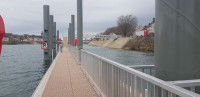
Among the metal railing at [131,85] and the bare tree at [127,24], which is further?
the bare tree at [127,24]

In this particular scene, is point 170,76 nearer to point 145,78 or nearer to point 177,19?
point 145,78

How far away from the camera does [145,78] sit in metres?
2.45

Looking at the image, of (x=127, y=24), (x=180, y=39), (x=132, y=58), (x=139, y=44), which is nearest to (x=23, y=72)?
(x=180, y=39)

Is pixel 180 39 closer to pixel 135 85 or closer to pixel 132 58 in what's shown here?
pixel 135 85

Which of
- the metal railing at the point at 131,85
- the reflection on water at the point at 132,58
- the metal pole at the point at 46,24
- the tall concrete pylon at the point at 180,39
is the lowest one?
the reflection on water at the point at 132,58

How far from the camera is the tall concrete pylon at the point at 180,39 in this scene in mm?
2375

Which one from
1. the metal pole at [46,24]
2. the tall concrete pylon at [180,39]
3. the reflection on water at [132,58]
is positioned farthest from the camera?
the reflection on water at [132,58]

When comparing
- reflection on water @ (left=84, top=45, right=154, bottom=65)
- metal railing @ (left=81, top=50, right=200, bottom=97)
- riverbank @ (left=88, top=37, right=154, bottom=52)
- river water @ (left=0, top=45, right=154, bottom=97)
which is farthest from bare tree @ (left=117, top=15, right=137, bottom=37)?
metal railing @ (left=81, top=50, right=200, bottom=97)

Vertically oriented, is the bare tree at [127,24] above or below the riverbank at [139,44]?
above

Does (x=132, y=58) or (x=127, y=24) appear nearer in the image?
(x=132, y=58)

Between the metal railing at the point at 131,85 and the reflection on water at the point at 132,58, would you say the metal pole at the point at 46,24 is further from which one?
the metal railing at the point at 131,85

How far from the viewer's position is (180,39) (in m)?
2.41

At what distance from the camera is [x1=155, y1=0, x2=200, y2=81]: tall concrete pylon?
2.38m

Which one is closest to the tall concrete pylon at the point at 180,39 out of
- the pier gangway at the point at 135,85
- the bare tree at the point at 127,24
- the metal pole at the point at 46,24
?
the pier gangway at the point at 135,85
